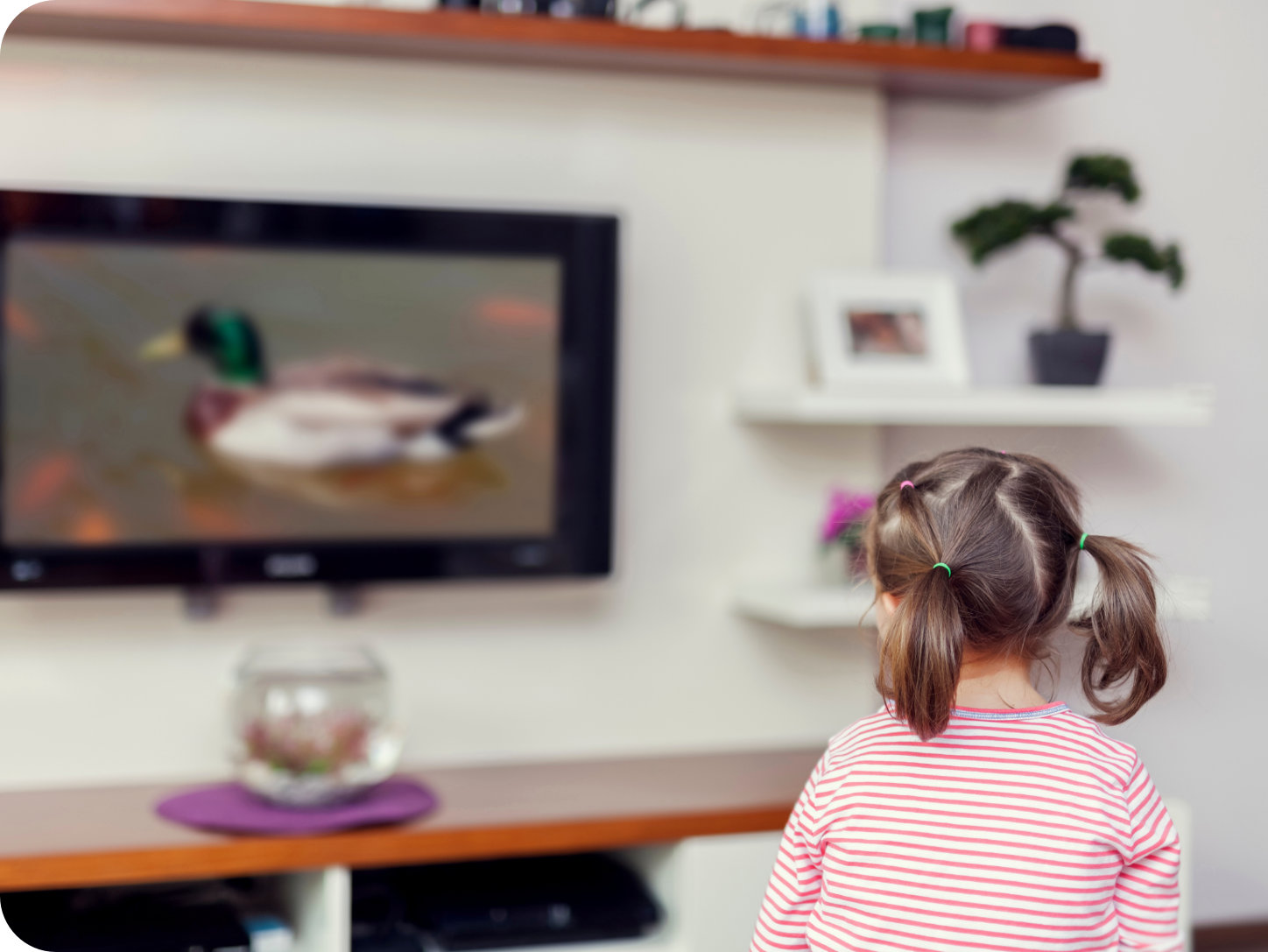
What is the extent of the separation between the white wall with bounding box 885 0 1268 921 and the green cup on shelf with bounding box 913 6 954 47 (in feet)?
0.71

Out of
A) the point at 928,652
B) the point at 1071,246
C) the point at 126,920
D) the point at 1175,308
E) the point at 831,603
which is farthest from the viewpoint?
the point at 1175,308

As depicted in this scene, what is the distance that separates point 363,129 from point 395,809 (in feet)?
3.55

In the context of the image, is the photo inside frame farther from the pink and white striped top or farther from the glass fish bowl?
the pink and white striped top

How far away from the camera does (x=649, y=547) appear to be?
2.55 meters

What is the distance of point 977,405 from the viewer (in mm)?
2387

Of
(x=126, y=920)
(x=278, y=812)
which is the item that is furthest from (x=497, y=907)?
(x=126, y=920)

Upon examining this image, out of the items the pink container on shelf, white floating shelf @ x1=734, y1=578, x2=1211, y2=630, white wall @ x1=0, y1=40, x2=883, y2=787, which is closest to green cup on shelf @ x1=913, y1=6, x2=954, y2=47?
the pink container on shelf

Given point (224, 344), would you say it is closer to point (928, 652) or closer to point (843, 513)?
point (843, 513)

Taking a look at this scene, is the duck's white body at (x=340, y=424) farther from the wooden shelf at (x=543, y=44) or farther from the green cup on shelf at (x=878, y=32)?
the green cup on shelf at (x=878, y=32)

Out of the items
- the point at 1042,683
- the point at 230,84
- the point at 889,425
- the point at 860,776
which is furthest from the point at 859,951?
the point at 230,84

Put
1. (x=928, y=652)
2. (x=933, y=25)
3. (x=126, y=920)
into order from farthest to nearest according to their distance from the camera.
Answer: (x=933, y=25), (x=126, y=920), (x=928, y=652)

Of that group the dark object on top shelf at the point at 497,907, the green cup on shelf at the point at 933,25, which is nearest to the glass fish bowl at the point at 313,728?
the dark object on top shelf at the point at 497,907

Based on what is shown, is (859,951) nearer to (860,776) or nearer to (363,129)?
(860,776)

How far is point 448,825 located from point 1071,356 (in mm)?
1331
